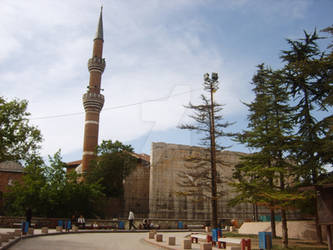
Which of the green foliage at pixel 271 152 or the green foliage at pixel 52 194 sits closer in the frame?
the green foliage at pixel 271 152

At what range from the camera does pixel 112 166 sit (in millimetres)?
42031

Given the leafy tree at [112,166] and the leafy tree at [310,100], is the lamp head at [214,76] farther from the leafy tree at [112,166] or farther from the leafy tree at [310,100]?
the leafy tree at [112,166]

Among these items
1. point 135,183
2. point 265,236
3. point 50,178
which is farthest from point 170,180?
point 265,236

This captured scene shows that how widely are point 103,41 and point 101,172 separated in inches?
952

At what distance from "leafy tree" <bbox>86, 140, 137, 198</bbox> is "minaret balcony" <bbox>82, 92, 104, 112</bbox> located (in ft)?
21.7

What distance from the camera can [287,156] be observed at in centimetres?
1597

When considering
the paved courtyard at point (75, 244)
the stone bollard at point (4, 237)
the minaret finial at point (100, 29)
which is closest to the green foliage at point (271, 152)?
the paved courtyard at point (75, 244)

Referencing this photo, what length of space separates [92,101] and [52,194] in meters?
20.6

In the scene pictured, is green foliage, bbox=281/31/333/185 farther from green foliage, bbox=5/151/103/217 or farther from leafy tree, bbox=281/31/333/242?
green foliage, bbox=5/151/103/217

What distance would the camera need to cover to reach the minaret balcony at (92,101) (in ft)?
154

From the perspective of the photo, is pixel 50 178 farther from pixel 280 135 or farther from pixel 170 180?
pixel 280 135

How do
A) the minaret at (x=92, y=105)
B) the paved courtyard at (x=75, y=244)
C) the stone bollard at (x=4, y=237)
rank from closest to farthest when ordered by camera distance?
the paved courtyard at (x=75, y=244)
the stone bollard at (x=4, y=237)
the minaret at (x=92, y=105)

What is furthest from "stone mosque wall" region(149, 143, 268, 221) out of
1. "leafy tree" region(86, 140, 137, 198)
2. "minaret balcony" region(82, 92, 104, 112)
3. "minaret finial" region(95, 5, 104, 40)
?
"minaret finial" region(95, 5, 104, 40)

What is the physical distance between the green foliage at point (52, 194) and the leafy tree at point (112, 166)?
7879 millimetres
